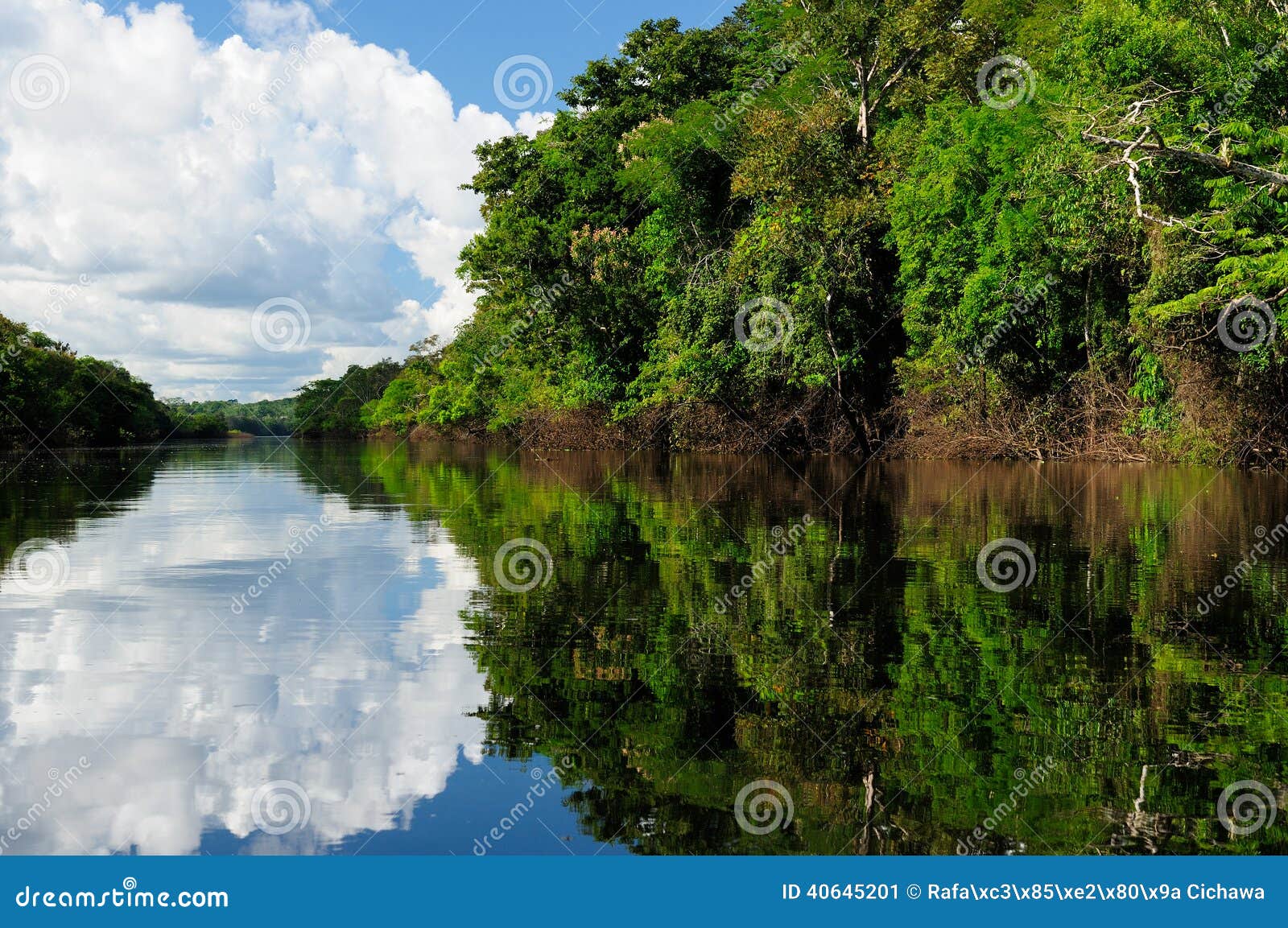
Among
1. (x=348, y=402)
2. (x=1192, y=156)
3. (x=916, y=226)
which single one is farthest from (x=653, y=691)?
(x=348, y=402)

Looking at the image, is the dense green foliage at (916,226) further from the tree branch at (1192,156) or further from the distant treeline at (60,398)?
the distant treeline at (60,398)

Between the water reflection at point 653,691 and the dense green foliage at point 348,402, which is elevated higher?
the dense green foliage at point 348,402

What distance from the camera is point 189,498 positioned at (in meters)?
23.8

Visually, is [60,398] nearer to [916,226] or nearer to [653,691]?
[916,226]

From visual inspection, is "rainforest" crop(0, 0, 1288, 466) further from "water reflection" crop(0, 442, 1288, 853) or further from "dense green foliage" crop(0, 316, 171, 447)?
"dense green foliage" crop(0, 316, 171, 447)

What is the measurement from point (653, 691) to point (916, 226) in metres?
32.6

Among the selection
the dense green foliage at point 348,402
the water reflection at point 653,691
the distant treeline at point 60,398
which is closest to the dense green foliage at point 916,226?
the water reflection at point 653,691

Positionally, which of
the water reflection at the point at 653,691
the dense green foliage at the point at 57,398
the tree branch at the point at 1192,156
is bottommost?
the water reflection at the point at 653,691

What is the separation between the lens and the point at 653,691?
6.74m

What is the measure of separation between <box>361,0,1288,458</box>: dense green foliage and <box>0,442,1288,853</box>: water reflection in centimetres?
1332

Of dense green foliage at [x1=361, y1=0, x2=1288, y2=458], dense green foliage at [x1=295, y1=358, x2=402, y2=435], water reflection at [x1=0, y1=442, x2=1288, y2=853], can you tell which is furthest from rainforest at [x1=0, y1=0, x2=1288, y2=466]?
dense green foliage at [x1=295, y1=358, x2=402, y2=435]

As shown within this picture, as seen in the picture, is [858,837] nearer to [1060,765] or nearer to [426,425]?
[1060,765]

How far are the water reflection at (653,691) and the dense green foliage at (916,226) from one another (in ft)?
43.7

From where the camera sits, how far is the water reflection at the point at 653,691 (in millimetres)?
4750
